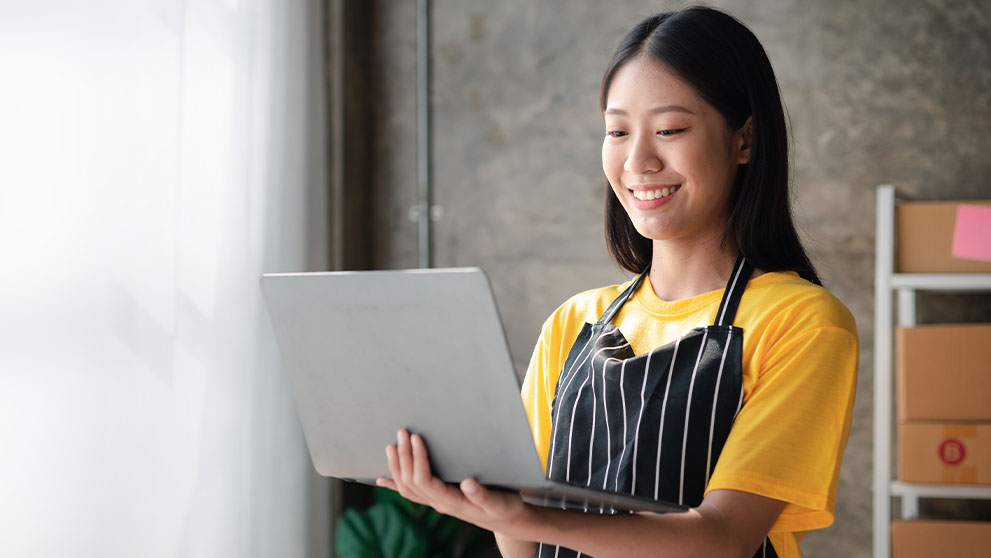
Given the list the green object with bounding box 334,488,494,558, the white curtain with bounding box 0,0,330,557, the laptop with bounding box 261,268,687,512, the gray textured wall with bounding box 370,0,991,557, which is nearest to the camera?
the laptop with bounding box 261,268,687,512

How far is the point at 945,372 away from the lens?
2457 mm

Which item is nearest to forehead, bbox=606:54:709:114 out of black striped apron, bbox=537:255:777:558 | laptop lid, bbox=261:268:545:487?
black striped apron, bbox=537:255:777:558

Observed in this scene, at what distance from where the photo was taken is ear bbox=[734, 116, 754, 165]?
121 cm

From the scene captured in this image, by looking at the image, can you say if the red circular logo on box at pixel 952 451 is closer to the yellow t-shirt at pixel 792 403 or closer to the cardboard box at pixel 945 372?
the cardboard box at pixel 945 372

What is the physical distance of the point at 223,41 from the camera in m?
2.32

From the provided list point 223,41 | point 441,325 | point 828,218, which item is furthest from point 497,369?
point 828,218

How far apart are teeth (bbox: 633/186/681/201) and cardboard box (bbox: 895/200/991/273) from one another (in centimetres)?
166

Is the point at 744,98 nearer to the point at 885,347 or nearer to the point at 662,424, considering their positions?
the point at 662,424

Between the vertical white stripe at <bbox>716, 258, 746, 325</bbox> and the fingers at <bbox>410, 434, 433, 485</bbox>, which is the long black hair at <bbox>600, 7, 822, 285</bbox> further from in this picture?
the fingers at <bbox>410, 434, 433, 485</bbox>

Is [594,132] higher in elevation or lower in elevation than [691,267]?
higher

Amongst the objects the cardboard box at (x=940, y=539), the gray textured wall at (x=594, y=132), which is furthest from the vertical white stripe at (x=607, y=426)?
the gray textured wall at (x=594, y=132)

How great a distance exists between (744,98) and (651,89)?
119 mm

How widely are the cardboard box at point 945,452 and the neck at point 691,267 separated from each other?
59.1 inches

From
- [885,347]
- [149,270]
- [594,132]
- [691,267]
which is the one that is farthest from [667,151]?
[594,132]
